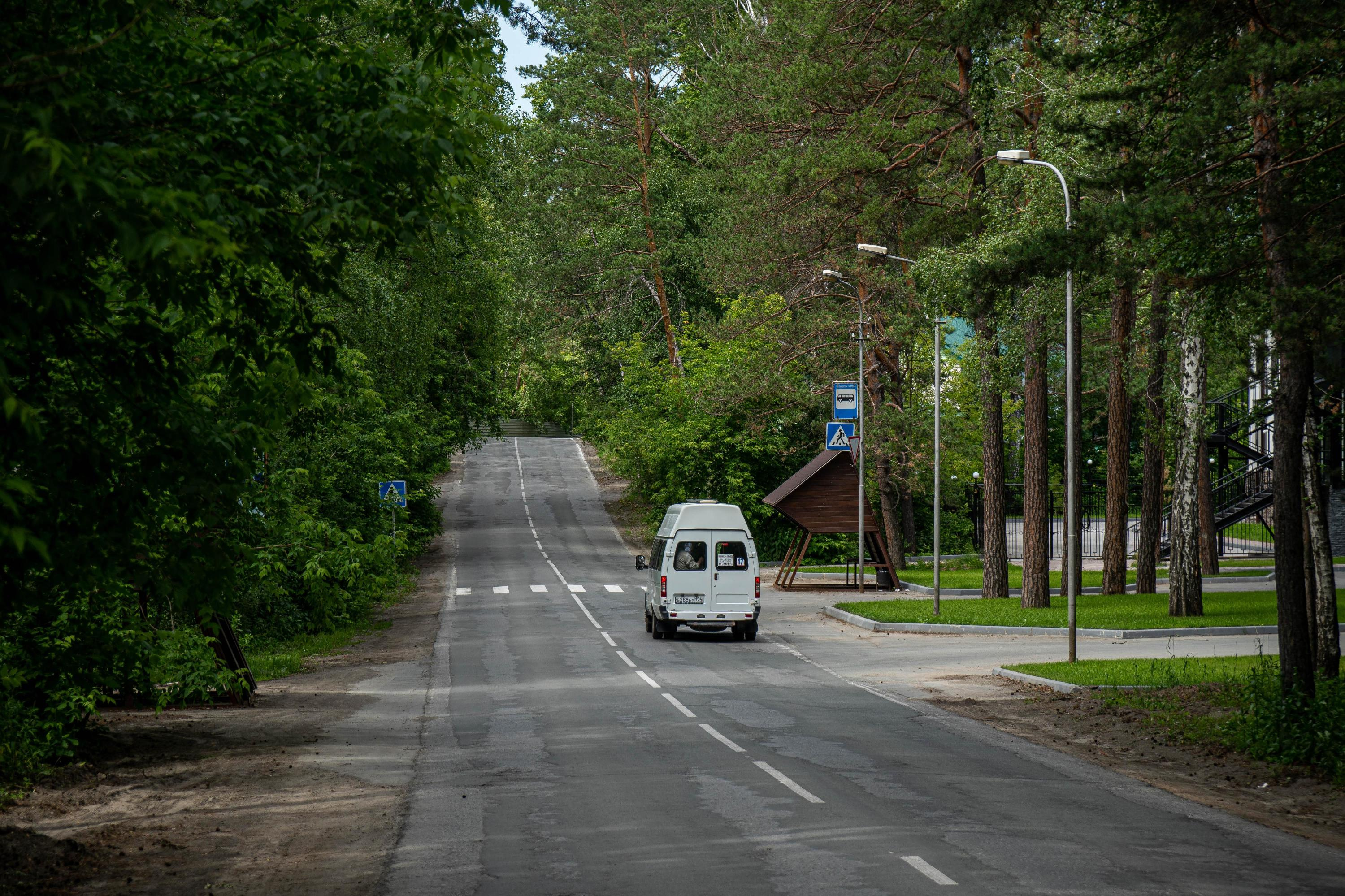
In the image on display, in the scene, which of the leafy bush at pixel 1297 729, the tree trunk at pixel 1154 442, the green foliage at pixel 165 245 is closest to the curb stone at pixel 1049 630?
the tree trunk at pixel 1154 442

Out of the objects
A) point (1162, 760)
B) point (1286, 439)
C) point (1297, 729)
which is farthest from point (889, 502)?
point (1297, 729)

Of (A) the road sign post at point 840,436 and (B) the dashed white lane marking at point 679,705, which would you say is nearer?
(B) the dashed white lane marking at point 679,705

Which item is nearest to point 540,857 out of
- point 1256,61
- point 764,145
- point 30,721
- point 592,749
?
point 592,749

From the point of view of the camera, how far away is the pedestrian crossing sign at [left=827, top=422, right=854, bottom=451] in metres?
36.1

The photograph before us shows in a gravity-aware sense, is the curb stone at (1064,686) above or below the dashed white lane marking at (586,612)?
below

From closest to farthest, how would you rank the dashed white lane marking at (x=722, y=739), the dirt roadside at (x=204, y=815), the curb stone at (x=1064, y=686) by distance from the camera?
the dirt roadside at (x=204, y=815) < the dashed white lane marking at (x=722, y=739) < the curb stone at (x=1064, y=686)

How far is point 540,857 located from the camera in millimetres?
8727

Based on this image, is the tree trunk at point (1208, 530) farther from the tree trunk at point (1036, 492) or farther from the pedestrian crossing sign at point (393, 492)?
the pedestrian crossing sign at point (393, 492)

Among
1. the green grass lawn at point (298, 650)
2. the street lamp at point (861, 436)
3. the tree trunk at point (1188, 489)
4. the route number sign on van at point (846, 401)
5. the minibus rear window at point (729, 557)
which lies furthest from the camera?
the route number sign on van at point (846, 401)

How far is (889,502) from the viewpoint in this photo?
140ft

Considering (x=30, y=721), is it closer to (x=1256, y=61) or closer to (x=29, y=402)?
(x=29, y=402)

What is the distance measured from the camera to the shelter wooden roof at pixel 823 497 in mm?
37062

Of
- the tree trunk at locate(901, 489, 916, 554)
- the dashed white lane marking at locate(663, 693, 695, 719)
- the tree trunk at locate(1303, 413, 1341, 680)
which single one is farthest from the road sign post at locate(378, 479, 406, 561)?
the tree trunk at locate(1303, 413, 1341, 680)

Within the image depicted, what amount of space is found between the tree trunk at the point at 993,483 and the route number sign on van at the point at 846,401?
178 inches
